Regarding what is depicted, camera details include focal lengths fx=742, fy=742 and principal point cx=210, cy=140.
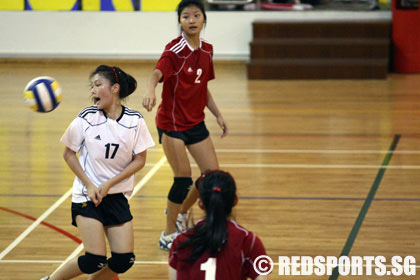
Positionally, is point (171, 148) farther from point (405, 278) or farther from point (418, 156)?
point (418, 156)

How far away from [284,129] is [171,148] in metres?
4.30

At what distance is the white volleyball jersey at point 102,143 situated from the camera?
13.3 feet

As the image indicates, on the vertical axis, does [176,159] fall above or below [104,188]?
below


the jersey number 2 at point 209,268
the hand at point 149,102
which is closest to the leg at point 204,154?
the hand at point 149,102

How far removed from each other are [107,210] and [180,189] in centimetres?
121

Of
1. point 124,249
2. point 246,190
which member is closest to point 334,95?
point 246,190

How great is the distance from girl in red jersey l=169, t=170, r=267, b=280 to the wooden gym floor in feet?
6.89

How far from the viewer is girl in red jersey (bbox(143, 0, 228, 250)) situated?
16.8 ft

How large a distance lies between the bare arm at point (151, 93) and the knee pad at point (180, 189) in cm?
76

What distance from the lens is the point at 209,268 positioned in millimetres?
2742

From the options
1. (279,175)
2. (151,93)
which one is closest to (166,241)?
(151,93)

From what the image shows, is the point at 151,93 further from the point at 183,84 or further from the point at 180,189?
the point at 180,189

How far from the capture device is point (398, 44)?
13430 mm

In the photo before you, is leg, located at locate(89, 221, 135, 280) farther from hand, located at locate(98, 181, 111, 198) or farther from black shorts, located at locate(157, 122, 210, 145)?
black shorts, located at locate(157, 122, 210, 145)
